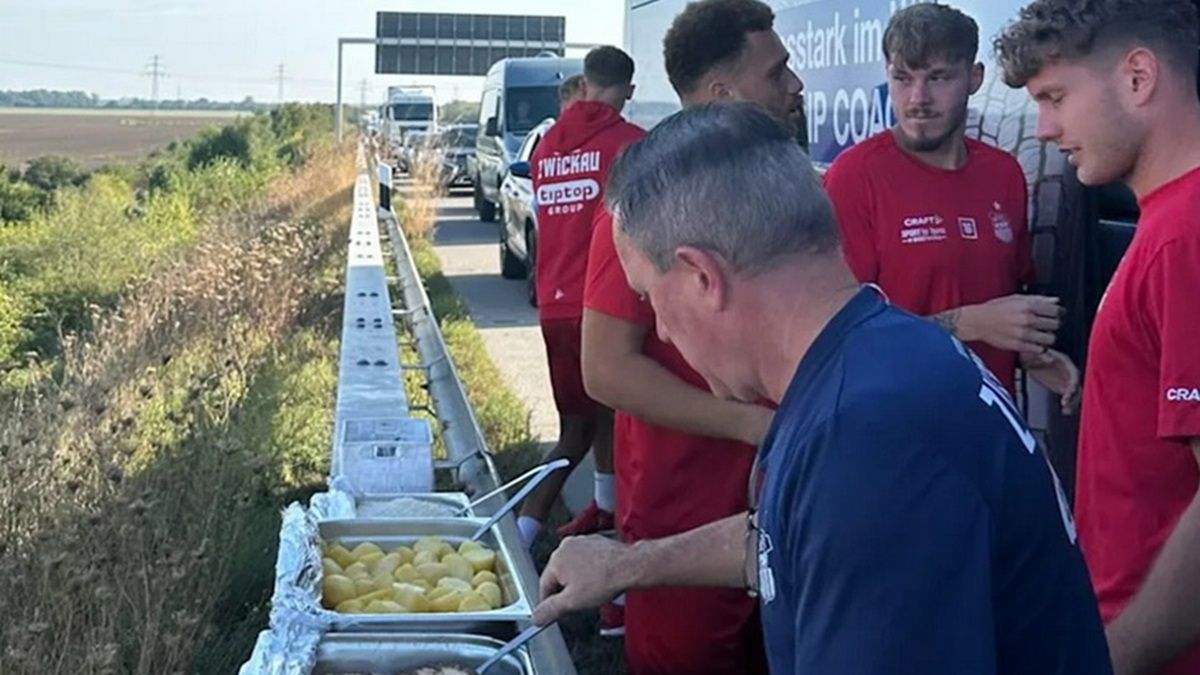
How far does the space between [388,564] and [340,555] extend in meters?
0.13

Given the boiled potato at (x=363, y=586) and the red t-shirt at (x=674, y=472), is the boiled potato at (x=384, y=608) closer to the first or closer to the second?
the boiled potato at (x=363, y=586)

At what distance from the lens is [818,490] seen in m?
1.70

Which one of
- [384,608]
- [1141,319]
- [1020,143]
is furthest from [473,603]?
[1020,143]

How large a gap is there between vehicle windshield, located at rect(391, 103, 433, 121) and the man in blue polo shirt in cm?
4691

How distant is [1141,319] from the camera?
2525 millimetres

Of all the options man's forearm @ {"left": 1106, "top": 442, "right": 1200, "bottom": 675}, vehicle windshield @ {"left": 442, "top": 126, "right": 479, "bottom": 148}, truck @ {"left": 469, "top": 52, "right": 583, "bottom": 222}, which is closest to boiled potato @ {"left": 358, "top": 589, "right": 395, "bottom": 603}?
man's forearm @ {"left": 1106, "top": 442, "right": 1200, "bottom": 675}

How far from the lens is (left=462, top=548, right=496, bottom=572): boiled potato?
12.3ft

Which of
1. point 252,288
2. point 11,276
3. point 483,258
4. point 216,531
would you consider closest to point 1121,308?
point 216,531

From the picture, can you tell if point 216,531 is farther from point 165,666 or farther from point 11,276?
point 11,276

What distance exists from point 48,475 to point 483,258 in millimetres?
16407

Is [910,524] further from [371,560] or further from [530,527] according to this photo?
[530,527]

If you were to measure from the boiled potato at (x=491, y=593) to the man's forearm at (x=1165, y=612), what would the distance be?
1423mm

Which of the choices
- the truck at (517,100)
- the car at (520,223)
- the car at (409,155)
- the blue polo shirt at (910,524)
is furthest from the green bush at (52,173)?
the blue polo shirt at (910,524)

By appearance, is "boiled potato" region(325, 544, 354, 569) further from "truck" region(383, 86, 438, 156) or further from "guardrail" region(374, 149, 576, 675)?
"truck" region(383, 86, 438, 156)
